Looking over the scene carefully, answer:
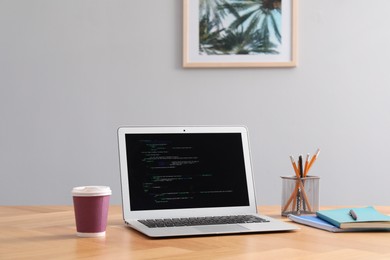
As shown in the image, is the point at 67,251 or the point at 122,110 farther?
the point at 122,110

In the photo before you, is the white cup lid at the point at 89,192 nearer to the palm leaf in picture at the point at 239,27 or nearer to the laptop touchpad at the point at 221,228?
the laptop touchpad at the point at 221,228

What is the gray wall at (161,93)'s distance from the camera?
3180 millimetres

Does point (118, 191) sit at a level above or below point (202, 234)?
below

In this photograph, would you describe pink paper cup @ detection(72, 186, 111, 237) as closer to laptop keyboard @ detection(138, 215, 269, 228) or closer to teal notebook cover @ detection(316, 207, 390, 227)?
laptop keyboard @ detection(138, 215, 269, 228)

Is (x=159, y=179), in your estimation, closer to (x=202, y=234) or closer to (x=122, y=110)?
(x=202, y=234)

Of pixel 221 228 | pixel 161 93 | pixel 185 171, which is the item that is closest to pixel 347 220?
pixel 221 228

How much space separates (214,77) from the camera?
10.4 feet

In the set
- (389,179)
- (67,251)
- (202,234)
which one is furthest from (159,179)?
(389,179)

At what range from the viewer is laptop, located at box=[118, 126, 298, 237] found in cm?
155

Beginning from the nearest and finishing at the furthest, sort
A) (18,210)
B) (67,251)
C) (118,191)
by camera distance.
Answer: (67,251), (18,210), (118,191)

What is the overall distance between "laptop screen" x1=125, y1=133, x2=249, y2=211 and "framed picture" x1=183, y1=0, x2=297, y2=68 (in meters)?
1.51

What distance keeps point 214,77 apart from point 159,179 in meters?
1.64

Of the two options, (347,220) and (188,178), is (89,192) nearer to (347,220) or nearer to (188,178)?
(188,178)

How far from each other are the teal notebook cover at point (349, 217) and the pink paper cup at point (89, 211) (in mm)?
526
